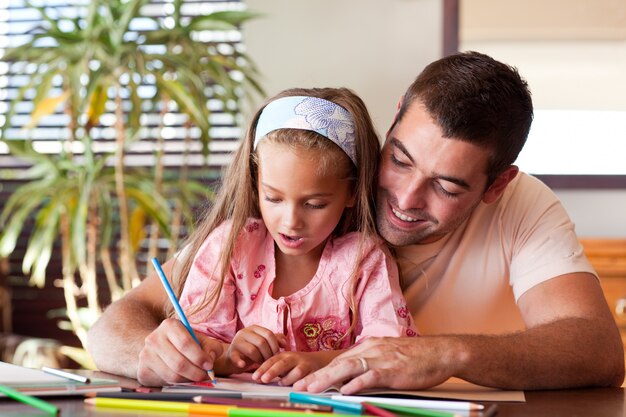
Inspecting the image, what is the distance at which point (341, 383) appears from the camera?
1.19 metres

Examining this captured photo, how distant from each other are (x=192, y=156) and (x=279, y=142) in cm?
243

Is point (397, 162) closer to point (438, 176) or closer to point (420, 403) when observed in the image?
point (438, 176)

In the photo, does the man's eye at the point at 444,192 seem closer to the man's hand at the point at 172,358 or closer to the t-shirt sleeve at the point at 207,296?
the t-shirt sleeve at the point at 207,296

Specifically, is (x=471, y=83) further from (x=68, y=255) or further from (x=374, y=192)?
(x=68, y=255)

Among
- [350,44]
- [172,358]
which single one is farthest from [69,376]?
[350,44]

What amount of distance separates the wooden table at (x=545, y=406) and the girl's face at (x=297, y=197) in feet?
1.47

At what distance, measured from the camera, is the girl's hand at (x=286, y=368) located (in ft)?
4.03

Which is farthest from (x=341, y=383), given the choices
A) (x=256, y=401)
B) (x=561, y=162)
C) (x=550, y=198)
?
(x=561, y=162)

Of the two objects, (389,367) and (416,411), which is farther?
(389,367)

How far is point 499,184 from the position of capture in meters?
1.73

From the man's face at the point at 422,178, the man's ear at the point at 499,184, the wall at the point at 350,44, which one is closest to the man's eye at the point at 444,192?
the man's face at the point at 422,178

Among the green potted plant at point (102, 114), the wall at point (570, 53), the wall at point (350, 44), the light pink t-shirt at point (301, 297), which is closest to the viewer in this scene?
the light pink t-shirt at point (301, 297)

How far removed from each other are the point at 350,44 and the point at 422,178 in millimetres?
2030

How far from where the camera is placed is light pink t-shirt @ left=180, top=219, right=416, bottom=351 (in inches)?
59.6
